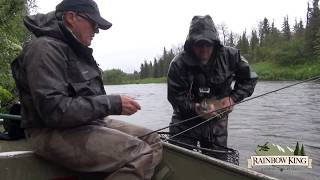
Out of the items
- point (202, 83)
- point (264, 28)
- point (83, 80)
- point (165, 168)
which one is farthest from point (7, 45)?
point (264, 28)

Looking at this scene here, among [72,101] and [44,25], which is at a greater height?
[44,25]

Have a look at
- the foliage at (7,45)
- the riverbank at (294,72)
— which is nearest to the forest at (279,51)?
the riverbank at (294,72)

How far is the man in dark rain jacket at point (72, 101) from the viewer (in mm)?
3395

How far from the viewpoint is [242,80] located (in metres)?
6.24

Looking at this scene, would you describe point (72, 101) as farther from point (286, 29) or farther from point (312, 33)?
point (286, 29)

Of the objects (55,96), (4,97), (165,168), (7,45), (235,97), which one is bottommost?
(165,168)

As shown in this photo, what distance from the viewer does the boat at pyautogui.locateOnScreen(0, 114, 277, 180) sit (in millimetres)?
3805

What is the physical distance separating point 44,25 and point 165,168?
1701 millimetres

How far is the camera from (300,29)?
11931 cm

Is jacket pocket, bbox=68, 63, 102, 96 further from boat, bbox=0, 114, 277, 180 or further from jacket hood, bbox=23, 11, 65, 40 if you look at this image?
boat, bbox=0, 114, 277, 180

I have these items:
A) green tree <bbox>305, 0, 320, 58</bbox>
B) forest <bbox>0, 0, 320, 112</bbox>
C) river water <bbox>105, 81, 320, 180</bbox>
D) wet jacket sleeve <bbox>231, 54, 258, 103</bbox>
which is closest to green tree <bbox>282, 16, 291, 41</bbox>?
forest <bbox>0, 0, 320, 112</bbox>

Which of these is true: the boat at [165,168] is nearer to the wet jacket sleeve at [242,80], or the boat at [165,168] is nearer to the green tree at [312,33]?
the wet jacket sleeve at [242,80]

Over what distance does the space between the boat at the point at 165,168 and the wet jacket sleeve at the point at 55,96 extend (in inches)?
21.0

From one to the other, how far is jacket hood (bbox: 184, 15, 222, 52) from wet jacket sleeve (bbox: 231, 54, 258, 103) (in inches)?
18.7
